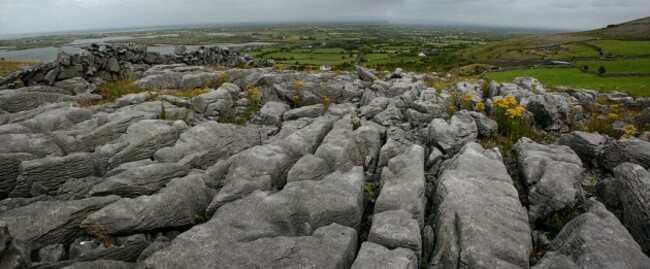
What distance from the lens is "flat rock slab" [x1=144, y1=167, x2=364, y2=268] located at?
9133 millimetres

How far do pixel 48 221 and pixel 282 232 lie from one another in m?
7.37

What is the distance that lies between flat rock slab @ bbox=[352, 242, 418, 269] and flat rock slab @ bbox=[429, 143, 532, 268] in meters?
1.24

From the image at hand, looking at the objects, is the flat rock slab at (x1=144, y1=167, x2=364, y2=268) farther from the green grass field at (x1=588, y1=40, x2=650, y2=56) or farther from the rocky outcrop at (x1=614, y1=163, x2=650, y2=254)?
the green grass field at (x1=588, y1=40, x2=650, y2=56)

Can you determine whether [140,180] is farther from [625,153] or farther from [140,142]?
[625,153]

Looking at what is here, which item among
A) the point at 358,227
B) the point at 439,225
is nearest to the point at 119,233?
the point at 358,227

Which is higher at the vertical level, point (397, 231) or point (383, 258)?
point (397, 231)

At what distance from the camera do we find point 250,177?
1362cm

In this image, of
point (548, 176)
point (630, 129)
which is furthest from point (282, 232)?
point (630, 129)

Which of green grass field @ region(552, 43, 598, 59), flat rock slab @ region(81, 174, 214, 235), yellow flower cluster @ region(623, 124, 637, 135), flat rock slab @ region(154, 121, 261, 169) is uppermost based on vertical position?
green grass field @ region(552, 43, 598, 59)

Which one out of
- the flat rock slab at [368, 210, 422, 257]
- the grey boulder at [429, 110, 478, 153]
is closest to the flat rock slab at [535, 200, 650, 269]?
the flat rock slab at [368, 210, 422, 257]

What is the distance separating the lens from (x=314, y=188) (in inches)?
493

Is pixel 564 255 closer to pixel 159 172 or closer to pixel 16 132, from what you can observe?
pixel 159 172

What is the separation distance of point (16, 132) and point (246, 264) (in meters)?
15.1

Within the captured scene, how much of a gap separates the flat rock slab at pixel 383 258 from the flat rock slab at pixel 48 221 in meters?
9.05
